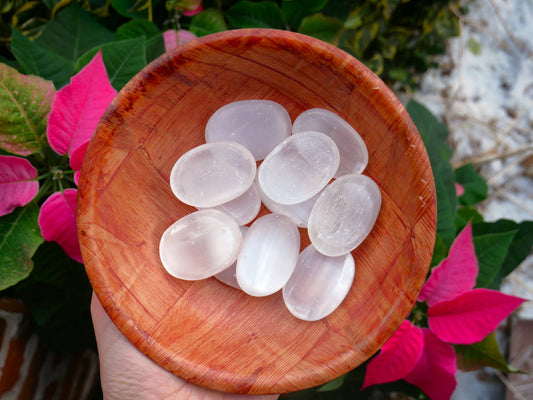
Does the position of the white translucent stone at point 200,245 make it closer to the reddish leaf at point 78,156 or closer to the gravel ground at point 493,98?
the reddish leaf at point 78,156

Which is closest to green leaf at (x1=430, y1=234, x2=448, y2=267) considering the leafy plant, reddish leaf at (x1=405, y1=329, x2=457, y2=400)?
the leafy plant

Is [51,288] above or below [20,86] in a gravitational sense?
below

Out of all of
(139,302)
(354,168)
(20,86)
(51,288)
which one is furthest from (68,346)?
(354,168)

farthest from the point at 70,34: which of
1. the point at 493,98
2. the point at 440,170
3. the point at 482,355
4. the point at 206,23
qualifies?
the point at 493,98

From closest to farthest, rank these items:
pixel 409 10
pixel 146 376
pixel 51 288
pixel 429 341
Answer: pixel 146 376 < pixel 429 341 < pixel 51 288 < pixel 409 10

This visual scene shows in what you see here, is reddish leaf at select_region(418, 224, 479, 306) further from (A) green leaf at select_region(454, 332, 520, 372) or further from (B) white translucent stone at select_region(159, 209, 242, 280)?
(B) white translucent stone at select_region(159, 209, 242, 280)

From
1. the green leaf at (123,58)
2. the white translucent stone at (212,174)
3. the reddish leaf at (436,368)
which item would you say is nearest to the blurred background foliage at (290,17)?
the green leaf at (123,58)

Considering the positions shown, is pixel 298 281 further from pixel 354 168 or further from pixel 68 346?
pixel 68 346
